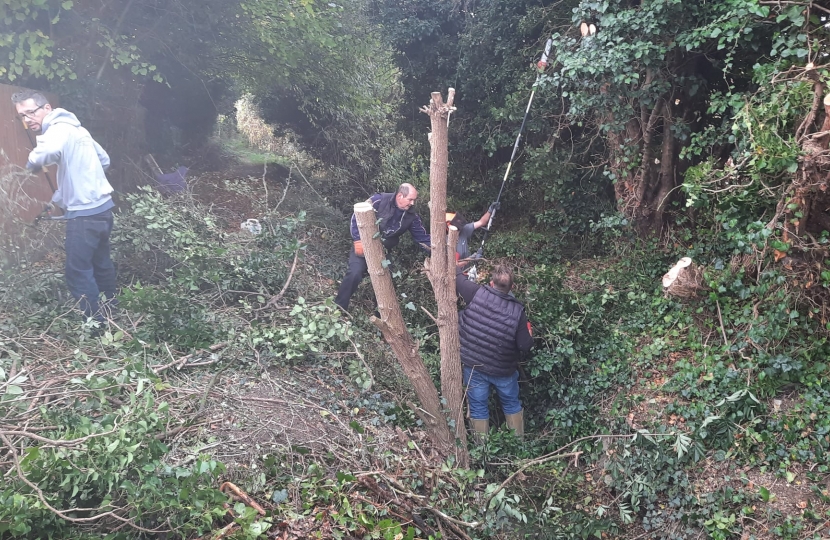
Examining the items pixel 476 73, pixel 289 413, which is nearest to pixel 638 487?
pixel 289 413

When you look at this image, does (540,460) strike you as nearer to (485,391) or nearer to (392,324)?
(485,391)

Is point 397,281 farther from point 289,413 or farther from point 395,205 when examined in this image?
point 289,413

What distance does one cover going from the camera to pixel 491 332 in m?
4.91

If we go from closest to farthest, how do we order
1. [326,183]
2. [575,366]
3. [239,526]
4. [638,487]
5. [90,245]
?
[239,526] < [638,487] < [90,245] < [575,366] < [326,183]

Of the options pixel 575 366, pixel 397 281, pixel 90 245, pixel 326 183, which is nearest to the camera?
pixel 90 245

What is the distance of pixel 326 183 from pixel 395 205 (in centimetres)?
369

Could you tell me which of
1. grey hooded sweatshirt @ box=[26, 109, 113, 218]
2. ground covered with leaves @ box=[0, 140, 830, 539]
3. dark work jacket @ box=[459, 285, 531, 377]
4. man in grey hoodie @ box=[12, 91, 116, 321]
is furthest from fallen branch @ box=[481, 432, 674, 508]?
grey hooded sweatshirt @ box=[26, 109, 113, 218]

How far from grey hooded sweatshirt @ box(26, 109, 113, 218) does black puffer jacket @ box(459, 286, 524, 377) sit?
3618 mm

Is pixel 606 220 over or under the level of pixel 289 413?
over

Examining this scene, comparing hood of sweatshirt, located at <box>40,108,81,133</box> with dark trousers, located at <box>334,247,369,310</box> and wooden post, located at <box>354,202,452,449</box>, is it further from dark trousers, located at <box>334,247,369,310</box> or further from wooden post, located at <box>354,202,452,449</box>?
wooden post, located at <box>354,202,452,449</box>

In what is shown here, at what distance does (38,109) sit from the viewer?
4969 millimetres

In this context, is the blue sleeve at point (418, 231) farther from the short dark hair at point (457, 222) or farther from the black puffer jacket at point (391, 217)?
the short dark hair at point (457, 222)

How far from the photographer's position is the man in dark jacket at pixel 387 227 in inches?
228

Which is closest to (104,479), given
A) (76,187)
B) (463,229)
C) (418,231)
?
(76,187)
